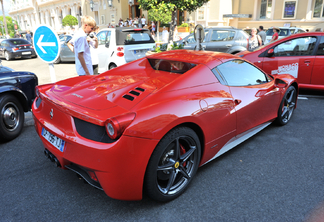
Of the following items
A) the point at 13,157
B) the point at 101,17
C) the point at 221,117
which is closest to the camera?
the point at 221,117

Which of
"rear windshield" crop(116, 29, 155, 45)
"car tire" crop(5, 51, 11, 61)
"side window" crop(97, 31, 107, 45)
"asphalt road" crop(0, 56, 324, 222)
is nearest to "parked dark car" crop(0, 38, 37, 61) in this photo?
"car tire" crop(5, 51, 11, 61)

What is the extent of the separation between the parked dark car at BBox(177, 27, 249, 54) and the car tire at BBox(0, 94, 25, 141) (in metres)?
7.55

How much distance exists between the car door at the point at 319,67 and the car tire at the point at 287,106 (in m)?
1.75

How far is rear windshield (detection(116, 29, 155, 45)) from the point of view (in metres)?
8.08

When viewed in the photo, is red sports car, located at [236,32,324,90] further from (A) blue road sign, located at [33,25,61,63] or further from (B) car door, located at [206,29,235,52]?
(A) blue road sign, located at [33,25,61,63]

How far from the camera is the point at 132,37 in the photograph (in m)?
8.30

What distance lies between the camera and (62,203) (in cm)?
253

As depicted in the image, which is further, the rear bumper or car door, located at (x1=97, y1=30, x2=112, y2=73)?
car door, located at (x1=97, y1=30, x2=112, y2=73)

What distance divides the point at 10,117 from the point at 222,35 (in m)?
8.67

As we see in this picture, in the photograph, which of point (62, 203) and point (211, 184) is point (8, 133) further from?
point (211, 184)

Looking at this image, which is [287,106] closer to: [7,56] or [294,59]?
Result: [294,59]

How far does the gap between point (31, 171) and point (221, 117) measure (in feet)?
7.59

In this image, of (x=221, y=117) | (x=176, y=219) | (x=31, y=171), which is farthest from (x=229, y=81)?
(x=31, y=171)

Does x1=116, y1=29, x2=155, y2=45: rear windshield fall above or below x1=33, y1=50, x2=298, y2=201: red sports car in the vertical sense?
above
